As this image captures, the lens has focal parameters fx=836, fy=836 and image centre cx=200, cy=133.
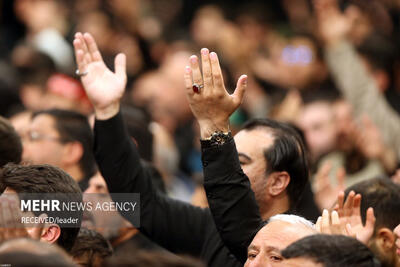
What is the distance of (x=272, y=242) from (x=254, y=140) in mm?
929

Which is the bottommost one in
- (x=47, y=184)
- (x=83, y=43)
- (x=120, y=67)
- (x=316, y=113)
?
(x=47, y=184)

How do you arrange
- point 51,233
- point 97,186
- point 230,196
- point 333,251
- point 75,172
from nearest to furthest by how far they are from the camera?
1. point 333,251
2. point 51,233
3. point 230,196
4. point 97,186
5. point 75,172

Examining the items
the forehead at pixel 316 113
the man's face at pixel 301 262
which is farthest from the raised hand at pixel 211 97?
the forehead at pixel 316 113

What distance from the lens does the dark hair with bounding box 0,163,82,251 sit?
3.30 meters

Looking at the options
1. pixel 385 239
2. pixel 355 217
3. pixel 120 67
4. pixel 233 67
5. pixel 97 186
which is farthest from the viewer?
pixel 233 67

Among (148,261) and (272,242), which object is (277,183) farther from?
(148,261)

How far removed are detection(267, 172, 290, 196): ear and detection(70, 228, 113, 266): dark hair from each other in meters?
0.85

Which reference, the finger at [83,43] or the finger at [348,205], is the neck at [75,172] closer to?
the finger at [83,43]

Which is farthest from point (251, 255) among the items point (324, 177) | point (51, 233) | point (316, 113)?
point (316, 113)

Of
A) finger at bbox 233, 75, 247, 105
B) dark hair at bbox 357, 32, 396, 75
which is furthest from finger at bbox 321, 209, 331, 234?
dark hair at bbox 357, 32, 396, 75

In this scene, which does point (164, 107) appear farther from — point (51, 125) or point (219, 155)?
point (219, 155)

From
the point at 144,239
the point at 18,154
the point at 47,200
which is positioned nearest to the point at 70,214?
the point at 47,200

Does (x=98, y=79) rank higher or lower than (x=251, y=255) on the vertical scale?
higher

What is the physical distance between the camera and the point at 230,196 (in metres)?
3.56
